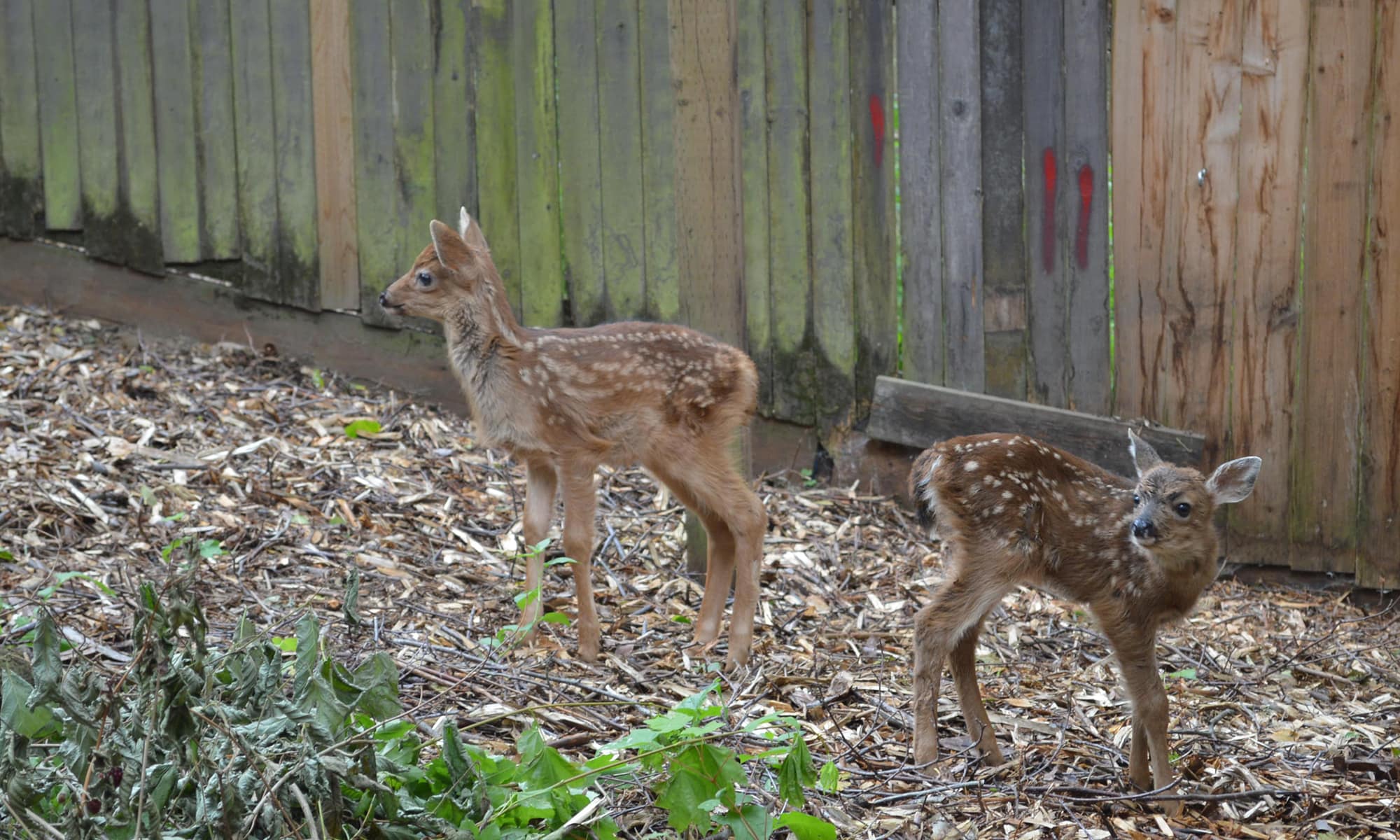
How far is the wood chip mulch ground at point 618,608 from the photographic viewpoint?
15.0 feet

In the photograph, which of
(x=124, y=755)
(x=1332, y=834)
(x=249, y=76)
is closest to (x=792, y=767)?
(x=124, y=755)

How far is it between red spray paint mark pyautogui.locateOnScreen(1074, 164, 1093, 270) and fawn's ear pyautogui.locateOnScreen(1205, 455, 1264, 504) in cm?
230

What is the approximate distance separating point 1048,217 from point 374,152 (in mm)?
3783

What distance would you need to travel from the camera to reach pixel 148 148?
8.61m

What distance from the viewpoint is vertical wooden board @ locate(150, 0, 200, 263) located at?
8461mm

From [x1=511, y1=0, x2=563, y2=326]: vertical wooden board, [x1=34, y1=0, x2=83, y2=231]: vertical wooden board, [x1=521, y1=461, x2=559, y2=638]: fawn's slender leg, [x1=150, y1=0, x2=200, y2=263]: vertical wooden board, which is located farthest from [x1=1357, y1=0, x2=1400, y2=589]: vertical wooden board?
[x1=34, y1=0, x2=83, y2=231]: vertical wooden board

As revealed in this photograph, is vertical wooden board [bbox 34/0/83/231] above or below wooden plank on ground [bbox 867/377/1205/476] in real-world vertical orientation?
above

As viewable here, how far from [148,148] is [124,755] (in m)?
6.26

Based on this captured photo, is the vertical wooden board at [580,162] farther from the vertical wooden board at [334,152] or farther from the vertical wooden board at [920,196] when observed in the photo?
the vertical wooden board at [920,196]

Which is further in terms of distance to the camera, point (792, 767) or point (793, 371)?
point (793, 371)

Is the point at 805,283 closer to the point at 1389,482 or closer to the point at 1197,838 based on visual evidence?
the point at 1389,482

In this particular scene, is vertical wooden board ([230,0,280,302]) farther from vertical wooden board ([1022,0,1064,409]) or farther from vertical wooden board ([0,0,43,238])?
vertical wooden board ([1022,0,1064,409])

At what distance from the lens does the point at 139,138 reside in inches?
339

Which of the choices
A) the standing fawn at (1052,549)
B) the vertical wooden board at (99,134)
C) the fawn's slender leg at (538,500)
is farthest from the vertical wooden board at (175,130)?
the standing fawn at (1052,549)
